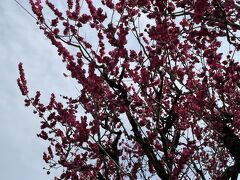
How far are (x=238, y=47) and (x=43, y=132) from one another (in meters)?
6.86

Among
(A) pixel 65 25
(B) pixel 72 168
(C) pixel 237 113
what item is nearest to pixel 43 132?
(B) pixel 72 168

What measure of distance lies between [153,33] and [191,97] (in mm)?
2047

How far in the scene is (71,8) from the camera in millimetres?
6992

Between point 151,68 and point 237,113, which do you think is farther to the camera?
point 237,113

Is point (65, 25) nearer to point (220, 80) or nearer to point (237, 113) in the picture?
point (220, 80)

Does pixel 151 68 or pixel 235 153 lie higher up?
pixel 151 68

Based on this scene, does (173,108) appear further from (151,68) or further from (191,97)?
(191,97)

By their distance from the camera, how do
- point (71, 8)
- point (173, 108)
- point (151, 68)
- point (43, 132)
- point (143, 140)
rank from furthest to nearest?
point (43, 132) < point (71, 8) < point (151, 68) < point (173, 108) < point (143, 140)

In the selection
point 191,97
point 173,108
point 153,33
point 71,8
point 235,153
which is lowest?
point 235,153

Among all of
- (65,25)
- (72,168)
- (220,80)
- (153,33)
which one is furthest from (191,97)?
(72,168)

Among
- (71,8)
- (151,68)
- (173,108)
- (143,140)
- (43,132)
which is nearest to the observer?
(143,140)

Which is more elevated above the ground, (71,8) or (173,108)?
(71,8)

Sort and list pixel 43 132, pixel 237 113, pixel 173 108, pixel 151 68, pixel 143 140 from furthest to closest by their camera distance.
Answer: pixel 43 132 < pixel 237 113 < pixel 151 68 < pixel 173 108 < pixel 143 140

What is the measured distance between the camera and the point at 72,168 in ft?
30.0
